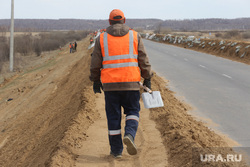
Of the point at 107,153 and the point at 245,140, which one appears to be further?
the point at 245,140

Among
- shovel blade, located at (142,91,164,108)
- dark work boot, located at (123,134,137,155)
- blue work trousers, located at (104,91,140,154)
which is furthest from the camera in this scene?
shovel blade, located at (142,91,164,108)

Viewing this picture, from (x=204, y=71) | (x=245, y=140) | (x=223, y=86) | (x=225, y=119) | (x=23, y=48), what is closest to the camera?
(x=245, y=140)

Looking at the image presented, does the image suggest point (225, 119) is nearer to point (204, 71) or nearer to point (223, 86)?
point (223, 86)

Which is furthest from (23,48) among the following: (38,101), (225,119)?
(225,119)

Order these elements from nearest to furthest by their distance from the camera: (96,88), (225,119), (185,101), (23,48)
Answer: (96,88)
(225,119)
(185,101)
(23,48)

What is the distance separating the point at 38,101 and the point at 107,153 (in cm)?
937

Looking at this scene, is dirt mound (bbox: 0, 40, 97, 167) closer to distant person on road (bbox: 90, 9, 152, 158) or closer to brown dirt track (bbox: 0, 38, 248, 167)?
brown dirt track (bbox: 0, 38, 248, 167)

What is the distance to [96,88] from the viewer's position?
5.05 m

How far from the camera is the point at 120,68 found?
4.62 m

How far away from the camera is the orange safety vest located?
15.1ft

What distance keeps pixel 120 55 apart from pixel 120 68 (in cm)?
18
